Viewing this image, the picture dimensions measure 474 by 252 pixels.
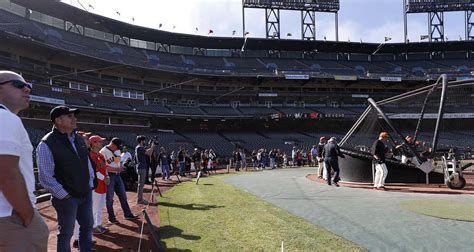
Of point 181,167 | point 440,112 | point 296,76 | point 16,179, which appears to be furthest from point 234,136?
point 16,179

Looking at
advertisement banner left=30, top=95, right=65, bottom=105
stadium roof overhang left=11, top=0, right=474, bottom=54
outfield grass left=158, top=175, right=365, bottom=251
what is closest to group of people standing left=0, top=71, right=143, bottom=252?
outfield grass left=158, top=175, right=365, bottom=251

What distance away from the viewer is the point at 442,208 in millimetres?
8234

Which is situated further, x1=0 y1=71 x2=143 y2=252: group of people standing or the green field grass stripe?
the green field grass stripe

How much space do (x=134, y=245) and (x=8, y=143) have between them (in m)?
4.27

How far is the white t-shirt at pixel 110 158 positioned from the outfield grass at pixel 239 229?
1577 mm

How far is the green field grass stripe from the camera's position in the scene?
286 inches

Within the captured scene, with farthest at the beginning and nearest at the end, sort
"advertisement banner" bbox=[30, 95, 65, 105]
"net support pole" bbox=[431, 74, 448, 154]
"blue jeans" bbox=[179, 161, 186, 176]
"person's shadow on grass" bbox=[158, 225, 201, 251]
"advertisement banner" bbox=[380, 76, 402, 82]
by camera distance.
Answer: "advertisement banner" bbox=[380, 76, 402, 82], "advertisement banner" bbox=[30, 95, 65, 105], "blue jeans" bbox=[179, 161, 186, 176], "net support pole" bbox=[431, 74, 448, 154], "person's shadow on grass" bbox=[158, 225, 201, 251]

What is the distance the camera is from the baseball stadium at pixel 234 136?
544 cm

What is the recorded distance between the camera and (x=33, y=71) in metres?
35.3

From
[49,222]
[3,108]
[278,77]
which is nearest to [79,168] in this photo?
[3,108]

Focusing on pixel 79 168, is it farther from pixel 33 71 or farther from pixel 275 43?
pixel 275 43

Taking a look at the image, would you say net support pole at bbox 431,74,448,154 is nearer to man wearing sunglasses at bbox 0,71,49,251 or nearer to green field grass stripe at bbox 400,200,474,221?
green field grass stripe at bbox 400,200,474,221

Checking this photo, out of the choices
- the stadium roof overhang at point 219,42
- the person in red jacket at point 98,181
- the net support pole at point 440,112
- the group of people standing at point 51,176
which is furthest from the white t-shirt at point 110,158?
the stadium roof overhang at point 219,42

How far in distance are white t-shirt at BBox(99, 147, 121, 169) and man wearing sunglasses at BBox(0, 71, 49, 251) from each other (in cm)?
510
